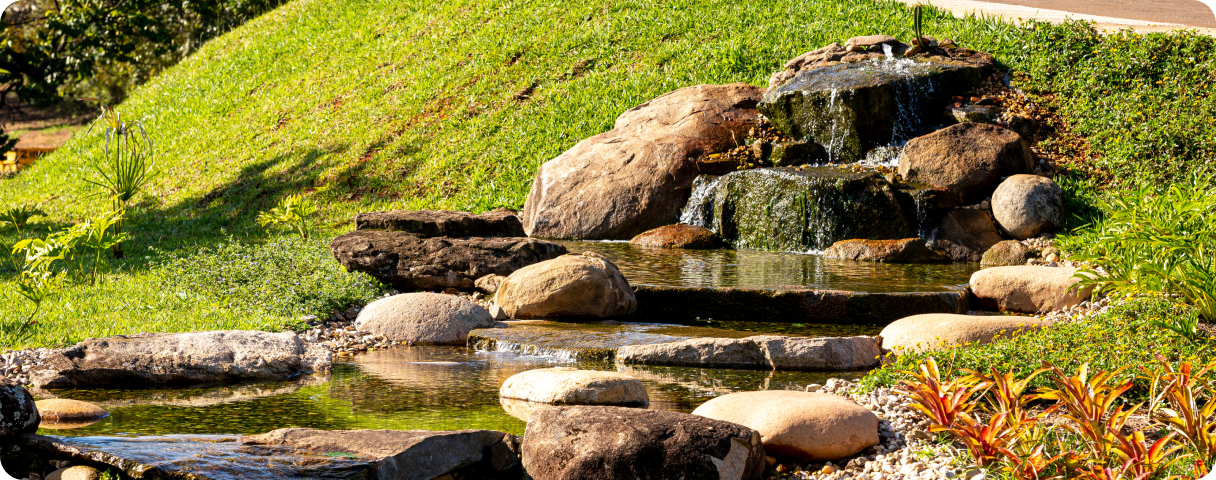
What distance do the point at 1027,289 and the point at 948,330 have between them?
2.02 meters

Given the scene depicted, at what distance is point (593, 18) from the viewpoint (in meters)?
18.7

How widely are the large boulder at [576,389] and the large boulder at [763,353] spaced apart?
3.21 feet

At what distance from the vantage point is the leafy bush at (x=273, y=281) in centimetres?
762

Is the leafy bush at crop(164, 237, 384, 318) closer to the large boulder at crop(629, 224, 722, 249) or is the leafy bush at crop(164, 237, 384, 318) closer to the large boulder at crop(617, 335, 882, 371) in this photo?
the large boulder at crop(617, 335, 882, 371)

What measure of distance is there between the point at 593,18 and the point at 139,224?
9301 mm

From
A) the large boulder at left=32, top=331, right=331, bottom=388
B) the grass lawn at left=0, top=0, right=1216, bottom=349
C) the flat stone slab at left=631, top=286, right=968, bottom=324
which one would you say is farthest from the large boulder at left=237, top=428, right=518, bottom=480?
the flat stone slab at left=631, top=286, right=968, bottom=324

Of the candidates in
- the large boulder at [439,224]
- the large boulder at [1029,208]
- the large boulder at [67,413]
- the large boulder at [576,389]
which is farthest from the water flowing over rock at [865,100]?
the large boulder at [67,413]

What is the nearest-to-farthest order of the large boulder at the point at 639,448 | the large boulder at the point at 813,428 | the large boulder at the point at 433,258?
1. the large boulder at the point at 639,448
2. the large boulder at the point at 813,428
3. the large boulder at the point at 433,258

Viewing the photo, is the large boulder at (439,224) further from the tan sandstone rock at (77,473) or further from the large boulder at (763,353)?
the tan sandstone rock at (77,473)

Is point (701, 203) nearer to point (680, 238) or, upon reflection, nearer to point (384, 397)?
point (680, 238)

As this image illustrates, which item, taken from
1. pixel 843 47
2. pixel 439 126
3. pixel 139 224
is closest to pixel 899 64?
pixel 843 47

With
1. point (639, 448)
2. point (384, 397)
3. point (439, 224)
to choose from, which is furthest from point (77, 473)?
point (439, 224)

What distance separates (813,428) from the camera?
163 inches

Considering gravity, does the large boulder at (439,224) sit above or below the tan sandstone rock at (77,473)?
above
